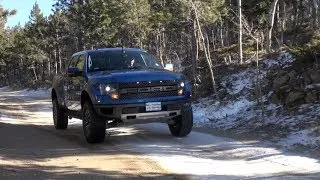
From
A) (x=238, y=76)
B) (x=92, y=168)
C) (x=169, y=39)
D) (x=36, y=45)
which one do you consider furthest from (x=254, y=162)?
(x=36, y=45)

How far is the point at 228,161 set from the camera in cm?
778

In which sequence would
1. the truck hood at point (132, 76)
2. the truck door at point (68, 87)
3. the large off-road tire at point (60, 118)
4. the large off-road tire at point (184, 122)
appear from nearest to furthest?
1. the truck hood at point (132, 76)
2. the large off-road tire at point (184, 122)
3. the truck door at point (68, 87)
4. the large off-road tire at point (60, 118)

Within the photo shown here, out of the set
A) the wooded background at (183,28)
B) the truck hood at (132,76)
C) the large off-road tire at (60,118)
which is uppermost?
the wooded background at (183,28)

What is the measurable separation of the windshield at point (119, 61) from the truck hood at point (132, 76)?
0.48m

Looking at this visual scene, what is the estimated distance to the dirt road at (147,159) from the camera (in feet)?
23.0

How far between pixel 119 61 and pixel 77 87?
1073 mm


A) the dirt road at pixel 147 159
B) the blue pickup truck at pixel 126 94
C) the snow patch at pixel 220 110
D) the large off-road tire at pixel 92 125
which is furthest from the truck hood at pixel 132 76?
the snow patch at pixel 220 110

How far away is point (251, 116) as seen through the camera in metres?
12.8

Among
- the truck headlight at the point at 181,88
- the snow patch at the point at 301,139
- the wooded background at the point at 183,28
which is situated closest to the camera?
the snow patch at the point at 301,139

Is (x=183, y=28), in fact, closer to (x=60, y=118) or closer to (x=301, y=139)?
(x=60, y=118)

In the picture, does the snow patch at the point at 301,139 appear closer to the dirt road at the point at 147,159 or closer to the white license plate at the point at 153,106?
the dirt road at the point at 147,159

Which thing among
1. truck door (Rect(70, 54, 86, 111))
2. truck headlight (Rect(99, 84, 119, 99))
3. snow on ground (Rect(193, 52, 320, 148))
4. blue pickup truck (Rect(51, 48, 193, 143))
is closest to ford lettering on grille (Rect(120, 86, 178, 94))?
blue pickup truck (Rect(51, 48, 193, 143))

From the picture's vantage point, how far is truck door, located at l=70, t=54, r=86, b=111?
34.1ft

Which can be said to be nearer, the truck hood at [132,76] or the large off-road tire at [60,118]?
the truck hood at [132,76]
